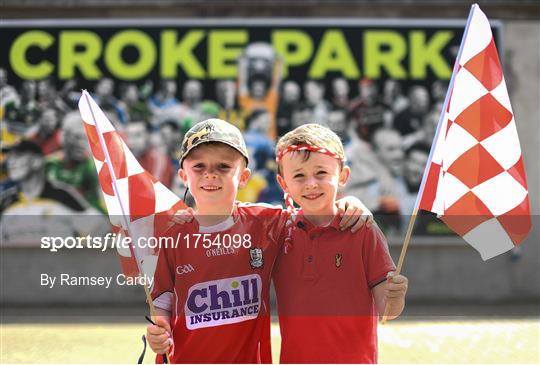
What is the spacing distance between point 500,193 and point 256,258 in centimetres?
101

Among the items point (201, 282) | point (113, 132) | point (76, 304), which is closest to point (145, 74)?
point (76, 304)

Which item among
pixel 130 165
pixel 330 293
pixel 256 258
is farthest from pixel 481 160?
pixel 130 165

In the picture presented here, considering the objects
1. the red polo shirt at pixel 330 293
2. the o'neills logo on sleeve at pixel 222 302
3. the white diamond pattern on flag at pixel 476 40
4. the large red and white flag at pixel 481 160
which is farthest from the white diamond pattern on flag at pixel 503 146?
the o'neills logo on sleeve at pixel 222 302

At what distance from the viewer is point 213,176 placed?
1.97 meters

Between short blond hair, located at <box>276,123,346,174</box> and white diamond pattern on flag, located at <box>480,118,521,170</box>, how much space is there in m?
0.60

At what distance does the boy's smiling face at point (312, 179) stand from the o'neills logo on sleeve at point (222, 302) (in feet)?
1.17

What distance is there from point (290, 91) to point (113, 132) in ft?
17.5

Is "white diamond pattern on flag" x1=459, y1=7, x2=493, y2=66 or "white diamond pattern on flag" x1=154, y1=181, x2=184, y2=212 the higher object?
"white diamond pattern on flag" x1=459, y1=7, x2=493, y2=66

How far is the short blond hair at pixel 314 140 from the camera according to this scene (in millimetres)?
1973

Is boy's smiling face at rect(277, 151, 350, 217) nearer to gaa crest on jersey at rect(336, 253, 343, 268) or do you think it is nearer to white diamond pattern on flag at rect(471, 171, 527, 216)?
gaa crest on jersey at rect(336, 253, 343, 268)

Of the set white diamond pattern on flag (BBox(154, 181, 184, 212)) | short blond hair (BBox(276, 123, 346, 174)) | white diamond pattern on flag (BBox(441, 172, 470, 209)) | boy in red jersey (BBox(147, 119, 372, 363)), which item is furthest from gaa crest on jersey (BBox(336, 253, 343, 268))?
white diamond pattern on flag (BBox(154, 181, 184, 212))

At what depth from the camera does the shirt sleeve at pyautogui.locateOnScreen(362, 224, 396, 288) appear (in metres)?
1.95

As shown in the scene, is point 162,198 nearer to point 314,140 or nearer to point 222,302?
point 222,302

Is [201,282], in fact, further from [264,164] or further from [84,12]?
[84,12]
